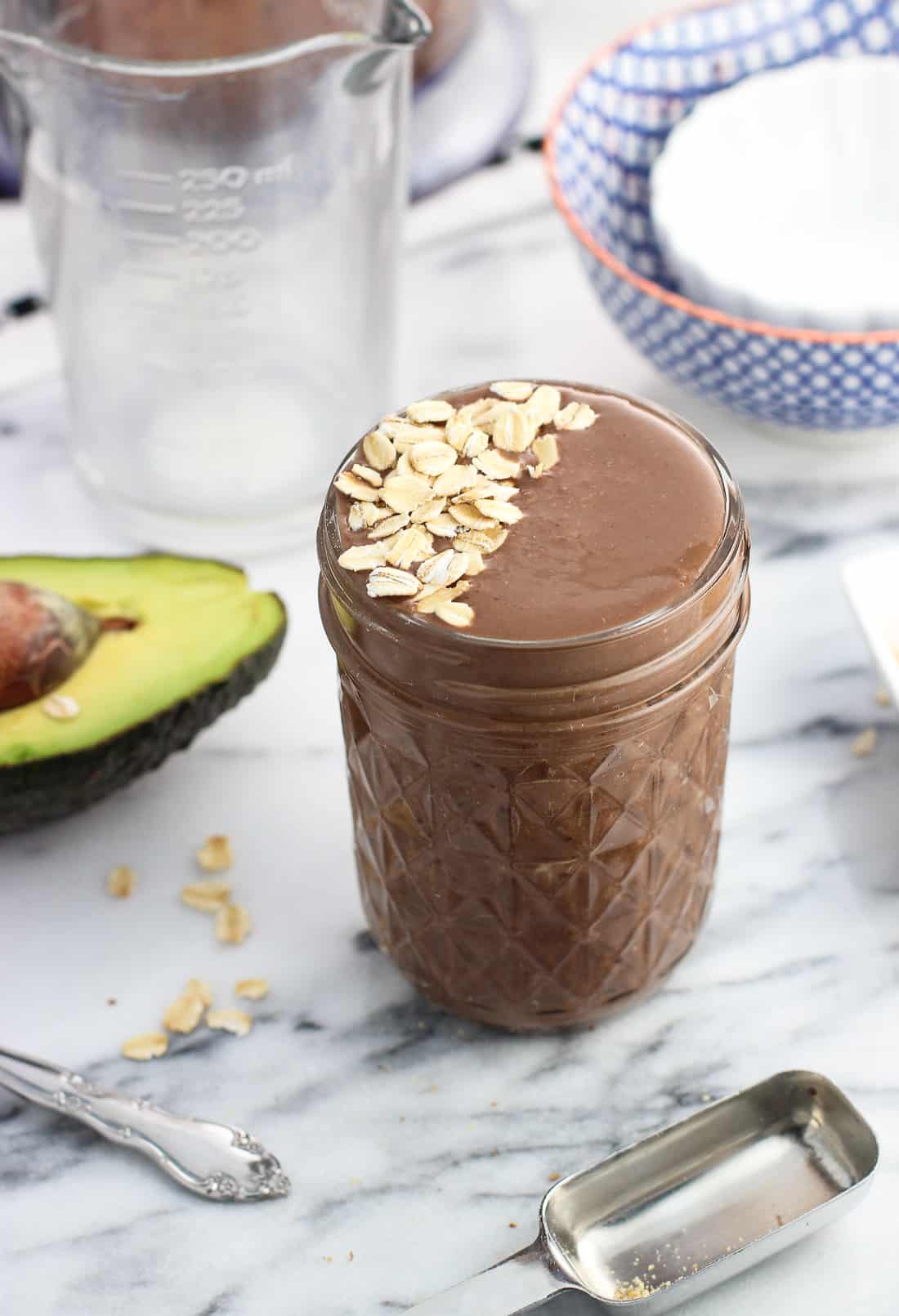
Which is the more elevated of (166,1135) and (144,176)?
(144,176)

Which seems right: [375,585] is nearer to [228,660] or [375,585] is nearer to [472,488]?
[472,488]

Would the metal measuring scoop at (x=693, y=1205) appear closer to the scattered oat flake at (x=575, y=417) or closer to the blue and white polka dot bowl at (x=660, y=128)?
the scattered oat flake at (x=575, y=417)

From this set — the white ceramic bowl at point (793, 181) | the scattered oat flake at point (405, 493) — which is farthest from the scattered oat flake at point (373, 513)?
the white ceramic bowl at point (793, 181)

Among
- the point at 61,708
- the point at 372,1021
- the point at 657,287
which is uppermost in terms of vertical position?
the point at 657,287

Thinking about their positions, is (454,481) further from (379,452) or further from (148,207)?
(148,207)

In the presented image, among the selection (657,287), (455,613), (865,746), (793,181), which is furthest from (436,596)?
(793,181)

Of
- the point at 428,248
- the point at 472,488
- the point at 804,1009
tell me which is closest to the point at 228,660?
the point at 472,488

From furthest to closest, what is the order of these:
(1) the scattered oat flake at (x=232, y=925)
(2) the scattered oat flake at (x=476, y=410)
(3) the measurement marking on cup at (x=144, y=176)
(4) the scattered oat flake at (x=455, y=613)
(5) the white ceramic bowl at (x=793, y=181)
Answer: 1. (5) the white ceramic bowl at (x=793, y=181)
2. (3) the measurement marking on cup at (x=144, y=176)
3. (1) the scattered oat flake at (x=232, y=925)
4. (2) the scattered oat flake at (x=476, y=410)
5. (4) the scattered oat flake at (x=455, y=613)

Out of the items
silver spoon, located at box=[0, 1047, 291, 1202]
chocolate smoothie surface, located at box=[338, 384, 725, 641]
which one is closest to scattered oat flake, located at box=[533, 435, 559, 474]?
chocolate smoothie surface, located at box=[338, 384, 725, 641]
